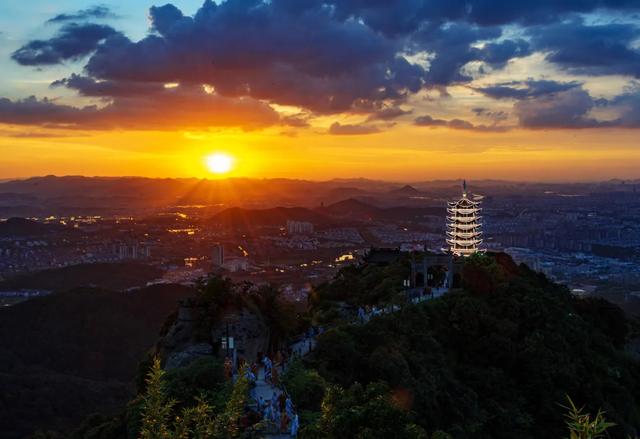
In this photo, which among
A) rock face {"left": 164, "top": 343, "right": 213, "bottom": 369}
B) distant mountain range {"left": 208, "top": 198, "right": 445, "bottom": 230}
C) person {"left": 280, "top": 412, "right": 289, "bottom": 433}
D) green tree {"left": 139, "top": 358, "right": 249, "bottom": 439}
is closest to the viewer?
green tree {"left": 139, "top": 358, "right": 249, "bottom": 439}

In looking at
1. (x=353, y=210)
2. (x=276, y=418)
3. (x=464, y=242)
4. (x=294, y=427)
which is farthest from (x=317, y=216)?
(x=294, y=427)

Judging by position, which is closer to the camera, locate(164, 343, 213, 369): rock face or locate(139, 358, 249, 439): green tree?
locate(139, 358, 249, 439): green tree

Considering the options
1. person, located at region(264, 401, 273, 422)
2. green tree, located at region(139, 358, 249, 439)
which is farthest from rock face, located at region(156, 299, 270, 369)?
green tree, located at region(139, 358, 249, 439)

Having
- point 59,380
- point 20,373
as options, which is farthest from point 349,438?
point 20,373

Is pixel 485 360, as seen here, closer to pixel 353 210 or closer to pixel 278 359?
pixel 278 359

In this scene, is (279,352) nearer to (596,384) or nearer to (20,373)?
(596,384)

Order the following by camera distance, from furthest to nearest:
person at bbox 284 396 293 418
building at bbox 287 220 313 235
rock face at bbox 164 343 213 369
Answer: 1. building at bbox 287 220 313 235
2. rock face at bbox 164 343 213 369
3. person at bbox 284 396 293 418

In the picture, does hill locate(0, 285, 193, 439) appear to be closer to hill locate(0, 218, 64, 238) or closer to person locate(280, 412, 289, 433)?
person locate(280, 412, 289, 433)
